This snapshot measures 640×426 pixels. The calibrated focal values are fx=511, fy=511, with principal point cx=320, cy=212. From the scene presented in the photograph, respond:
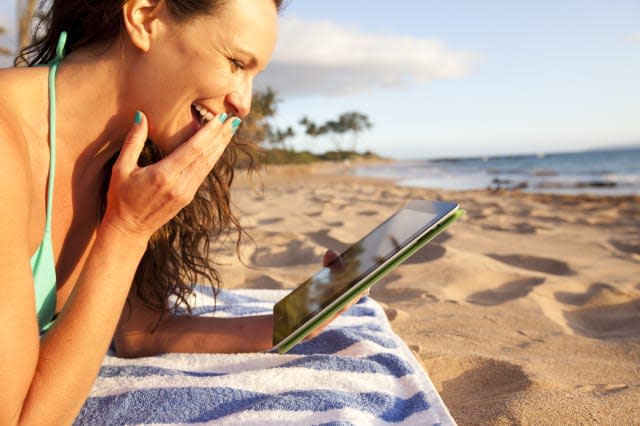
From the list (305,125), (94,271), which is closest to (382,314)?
(94,271)

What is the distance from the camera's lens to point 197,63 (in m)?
1.47

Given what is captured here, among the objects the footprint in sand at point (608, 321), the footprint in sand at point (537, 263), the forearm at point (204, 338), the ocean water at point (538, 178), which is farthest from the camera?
the ocean water at point (538, 178)

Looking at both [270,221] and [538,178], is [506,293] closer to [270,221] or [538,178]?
[270,221]

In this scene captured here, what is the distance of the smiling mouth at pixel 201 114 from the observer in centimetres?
155

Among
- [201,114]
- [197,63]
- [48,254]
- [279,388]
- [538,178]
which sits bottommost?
[538,178]

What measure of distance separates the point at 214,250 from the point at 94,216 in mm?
2618

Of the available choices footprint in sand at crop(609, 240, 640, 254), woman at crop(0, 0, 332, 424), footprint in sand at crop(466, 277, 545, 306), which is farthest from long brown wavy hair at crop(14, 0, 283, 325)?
footprint in sand at crop(609, 240, 640, 254)

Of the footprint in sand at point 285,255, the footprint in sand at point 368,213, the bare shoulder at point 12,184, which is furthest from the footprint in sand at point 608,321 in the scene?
Answer: the footprint in sand at point 368,213

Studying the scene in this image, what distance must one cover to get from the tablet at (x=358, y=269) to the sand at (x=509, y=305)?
0.61 m

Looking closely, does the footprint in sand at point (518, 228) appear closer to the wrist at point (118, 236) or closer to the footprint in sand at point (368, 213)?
the footprint in sand at point (368, 213)

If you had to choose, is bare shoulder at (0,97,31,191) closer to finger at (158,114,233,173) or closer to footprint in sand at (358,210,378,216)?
finger at (158,114,233,173)

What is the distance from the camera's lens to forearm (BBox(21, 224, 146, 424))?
1.14m

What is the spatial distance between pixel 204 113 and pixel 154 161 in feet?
1.63

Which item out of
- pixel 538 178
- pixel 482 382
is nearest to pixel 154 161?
pixel 482 382
